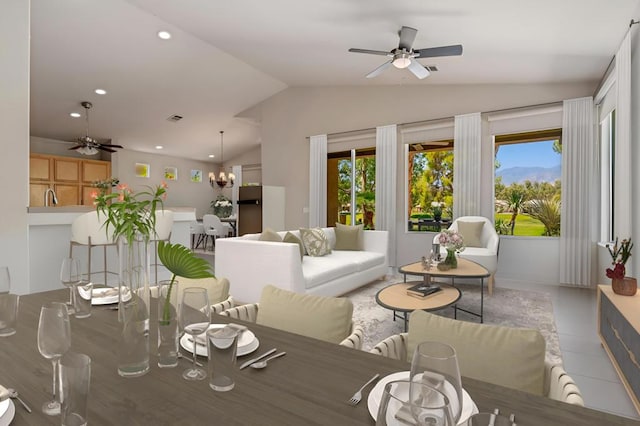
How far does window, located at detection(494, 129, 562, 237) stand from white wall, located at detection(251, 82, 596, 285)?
0.33 metres

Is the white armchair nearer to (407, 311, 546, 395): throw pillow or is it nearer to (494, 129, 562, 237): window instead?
(494, 129, 562, 237): window

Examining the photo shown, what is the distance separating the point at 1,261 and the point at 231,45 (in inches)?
163

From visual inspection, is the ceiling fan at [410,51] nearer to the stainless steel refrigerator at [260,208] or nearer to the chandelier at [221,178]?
the stainless steel refrigerator at [260,208]

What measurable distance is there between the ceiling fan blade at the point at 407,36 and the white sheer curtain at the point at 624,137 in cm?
194

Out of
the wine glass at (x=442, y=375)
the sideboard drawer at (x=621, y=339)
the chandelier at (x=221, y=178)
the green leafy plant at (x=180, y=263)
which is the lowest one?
the sideboard drawer at (x=621, y=339)

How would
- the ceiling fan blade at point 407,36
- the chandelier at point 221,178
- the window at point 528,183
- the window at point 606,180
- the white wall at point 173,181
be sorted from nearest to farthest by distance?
1. the ceiling fan blade at point 407,36
2. the window at point 606,180
3. the window at point 528,183
4. the white wall at point 173,181
5. the chandelier at point 221,178

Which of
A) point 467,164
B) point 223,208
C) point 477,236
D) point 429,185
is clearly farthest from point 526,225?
point 223,208

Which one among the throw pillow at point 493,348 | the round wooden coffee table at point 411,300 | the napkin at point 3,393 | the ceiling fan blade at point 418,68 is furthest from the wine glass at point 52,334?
the ceiling fan blade at point 418,68

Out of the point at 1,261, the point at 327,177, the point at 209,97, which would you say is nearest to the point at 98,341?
the point at 1,261

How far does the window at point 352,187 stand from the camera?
695 centimetres

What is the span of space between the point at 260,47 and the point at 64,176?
600 centimetres

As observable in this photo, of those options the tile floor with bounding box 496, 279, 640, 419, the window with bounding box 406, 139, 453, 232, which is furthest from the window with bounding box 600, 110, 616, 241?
the window with bounding box 406, 139, 453, 232

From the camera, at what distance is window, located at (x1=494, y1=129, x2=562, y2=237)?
5.37 metres

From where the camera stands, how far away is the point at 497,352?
106cm
